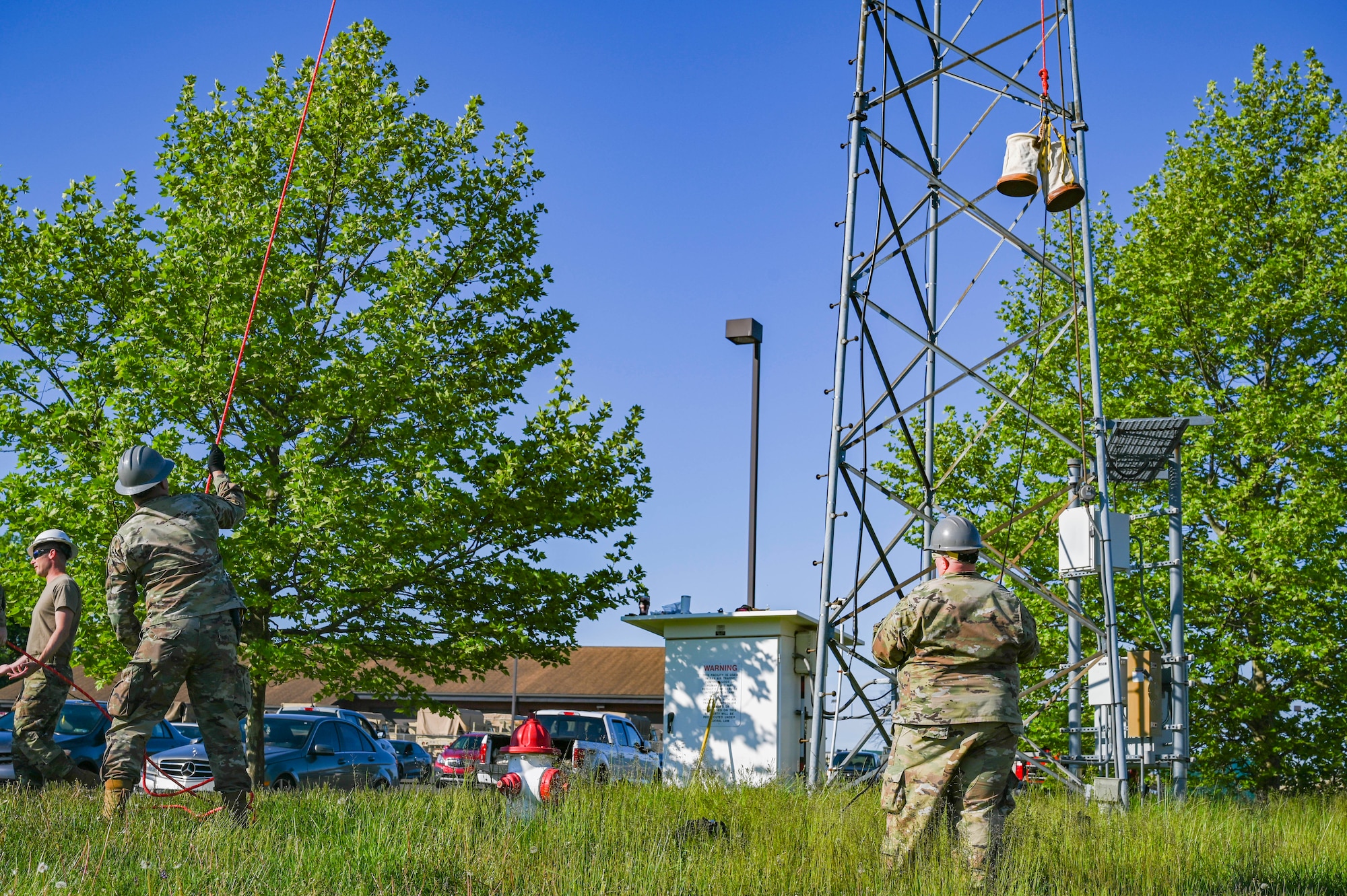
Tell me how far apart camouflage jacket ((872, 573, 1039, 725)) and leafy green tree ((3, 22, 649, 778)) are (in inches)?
316

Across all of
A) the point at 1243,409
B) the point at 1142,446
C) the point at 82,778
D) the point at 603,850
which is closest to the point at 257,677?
the point at 82,778

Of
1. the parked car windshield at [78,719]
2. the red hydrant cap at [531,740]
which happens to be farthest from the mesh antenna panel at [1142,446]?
the parked car windshield at [78,719]

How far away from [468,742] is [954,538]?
61.3 feet

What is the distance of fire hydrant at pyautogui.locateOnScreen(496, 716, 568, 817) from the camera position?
21.3 ft

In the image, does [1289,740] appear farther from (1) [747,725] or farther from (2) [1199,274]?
(1) [747,725]

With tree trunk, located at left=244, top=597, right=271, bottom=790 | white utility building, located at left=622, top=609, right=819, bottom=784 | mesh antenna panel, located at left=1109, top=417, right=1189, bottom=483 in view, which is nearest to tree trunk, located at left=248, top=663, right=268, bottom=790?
tree trunk, located at left=244, top=597, right=271, bottom=790

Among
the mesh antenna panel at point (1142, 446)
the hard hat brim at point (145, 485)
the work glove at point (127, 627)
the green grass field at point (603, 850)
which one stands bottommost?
the green grass field at point (603, 850)

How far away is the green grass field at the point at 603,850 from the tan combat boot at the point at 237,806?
94 millimetres

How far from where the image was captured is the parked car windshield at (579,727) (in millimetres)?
18188

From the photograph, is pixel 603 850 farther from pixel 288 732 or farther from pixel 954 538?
pixel 288 732

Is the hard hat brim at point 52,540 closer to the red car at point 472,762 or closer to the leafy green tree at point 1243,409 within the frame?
the red car at point 472,762

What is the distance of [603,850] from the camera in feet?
17.0

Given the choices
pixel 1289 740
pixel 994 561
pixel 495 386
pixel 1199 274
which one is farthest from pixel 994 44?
pixel 1289 740

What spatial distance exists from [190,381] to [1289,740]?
638 inches
